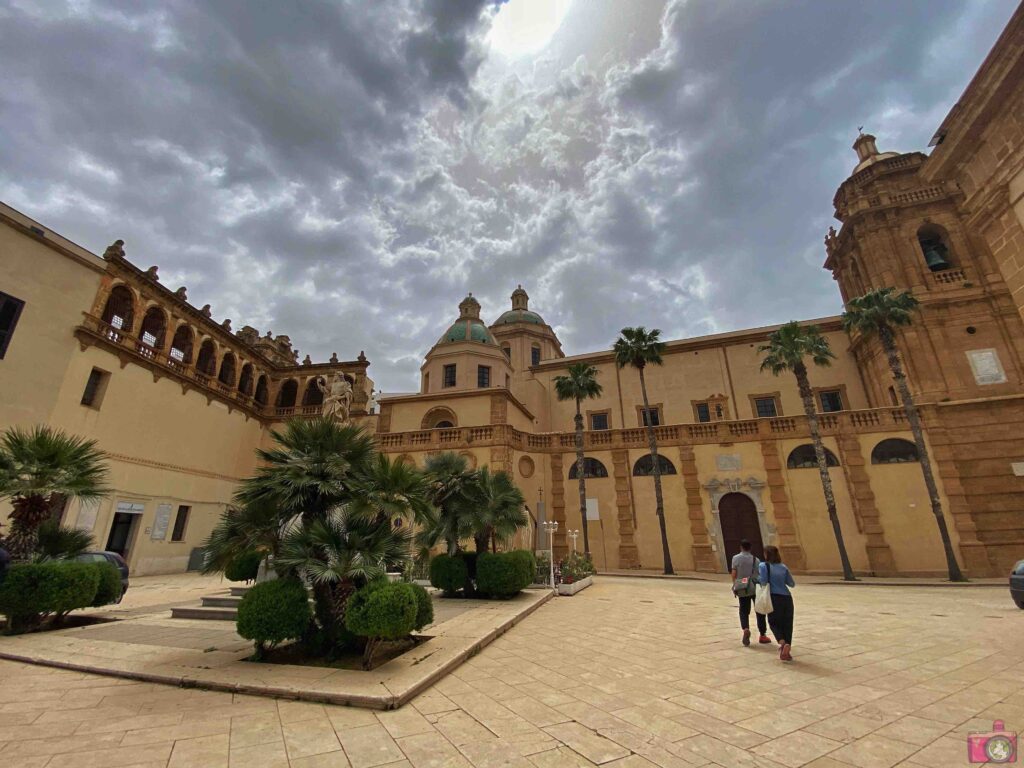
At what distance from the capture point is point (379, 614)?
5.94 metres

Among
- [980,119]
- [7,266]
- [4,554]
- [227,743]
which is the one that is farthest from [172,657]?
[7,266]

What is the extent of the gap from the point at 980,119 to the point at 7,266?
29.0m

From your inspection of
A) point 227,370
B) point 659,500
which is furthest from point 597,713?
point 227,370

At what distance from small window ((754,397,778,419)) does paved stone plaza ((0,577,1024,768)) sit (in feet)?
76.8

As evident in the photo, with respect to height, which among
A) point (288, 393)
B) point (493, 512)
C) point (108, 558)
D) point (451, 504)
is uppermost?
point (288, 393)

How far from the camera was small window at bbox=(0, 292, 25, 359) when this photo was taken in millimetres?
17547

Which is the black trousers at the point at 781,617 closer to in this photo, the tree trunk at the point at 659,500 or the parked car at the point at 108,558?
the parked car at the point at 108,558

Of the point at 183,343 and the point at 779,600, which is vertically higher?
the point at 183,343

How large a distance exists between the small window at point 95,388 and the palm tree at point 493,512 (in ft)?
64.4

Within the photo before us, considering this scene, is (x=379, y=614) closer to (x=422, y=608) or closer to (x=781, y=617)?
(x=422, y=608)

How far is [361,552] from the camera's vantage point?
21.9 ft

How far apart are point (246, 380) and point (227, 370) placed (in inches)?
75.8

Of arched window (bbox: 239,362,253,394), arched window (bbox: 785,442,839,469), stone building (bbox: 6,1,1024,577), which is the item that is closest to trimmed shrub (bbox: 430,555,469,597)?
stone building (bbox: 6,1,1024,577)

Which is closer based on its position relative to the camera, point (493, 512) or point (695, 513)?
point (493, 512)
